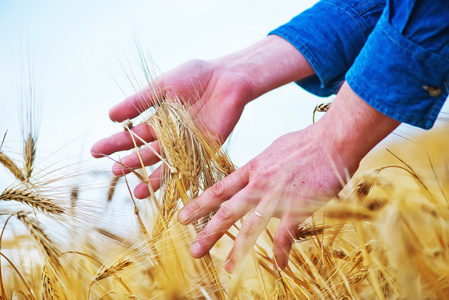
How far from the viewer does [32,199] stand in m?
0.96

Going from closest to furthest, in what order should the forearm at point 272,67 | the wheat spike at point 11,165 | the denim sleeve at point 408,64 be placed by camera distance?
the denim sleeve at point 408,64
the wheat spike at point 11,165
the forearm at point 272,67

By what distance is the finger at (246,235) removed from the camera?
0.93m

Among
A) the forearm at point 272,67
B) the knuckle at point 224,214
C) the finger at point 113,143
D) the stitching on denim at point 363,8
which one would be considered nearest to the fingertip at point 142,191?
the finger at point 113,143

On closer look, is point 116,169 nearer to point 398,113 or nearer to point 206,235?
point 206,235

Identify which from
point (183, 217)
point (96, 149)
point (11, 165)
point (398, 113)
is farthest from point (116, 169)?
point (398, 113)

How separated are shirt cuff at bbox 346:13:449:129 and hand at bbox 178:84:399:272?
0.19 ft

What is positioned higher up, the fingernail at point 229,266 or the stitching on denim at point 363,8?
the stitching on denim at point 363,8

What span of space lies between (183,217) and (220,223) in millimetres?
94

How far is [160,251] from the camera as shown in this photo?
3.08 ft

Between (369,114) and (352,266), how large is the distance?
33 centimetres

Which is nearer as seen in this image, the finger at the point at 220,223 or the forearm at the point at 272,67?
the finger at the point at 220,223

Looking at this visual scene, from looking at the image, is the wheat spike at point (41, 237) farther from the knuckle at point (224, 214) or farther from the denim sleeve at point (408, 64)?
the denim sleeve at point (408, 64)

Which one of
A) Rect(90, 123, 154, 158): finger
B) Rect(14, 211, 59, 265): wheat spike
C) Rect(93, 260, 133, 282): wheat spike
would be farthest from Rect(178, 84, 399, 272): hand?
Rect(90, 123, 154, 158): finger

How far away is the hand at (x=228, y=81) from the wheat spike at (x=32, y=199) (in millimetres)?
473
